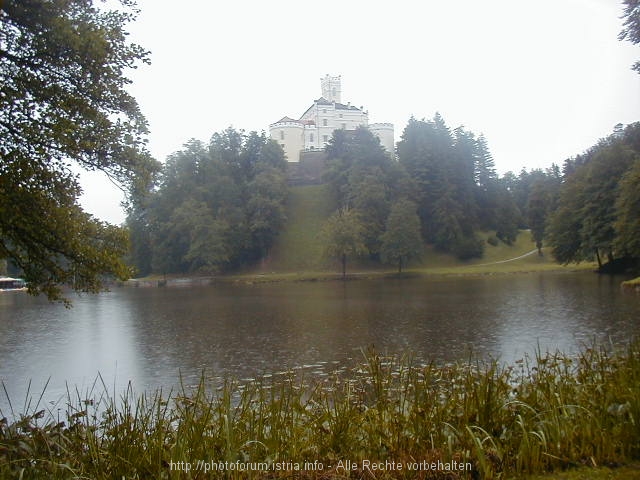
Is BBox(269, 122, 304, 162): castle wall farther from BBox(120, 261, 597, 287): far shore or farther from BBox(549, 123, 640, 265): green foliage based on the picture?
BBox(549, 123, 640, 265): green foliage

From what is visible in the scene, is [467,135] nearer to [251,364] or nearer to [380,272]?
[380,272]

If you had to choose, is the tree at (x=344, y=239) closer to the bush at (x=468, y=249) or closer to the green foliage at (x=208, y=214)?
the green foliage at (x=208, y=214)

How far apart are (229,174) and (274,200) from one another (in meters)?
10.5

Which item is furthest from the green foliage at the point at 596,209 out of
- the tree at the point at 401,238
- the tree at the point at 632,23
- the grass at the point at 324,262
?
the tree at the point at 632,23

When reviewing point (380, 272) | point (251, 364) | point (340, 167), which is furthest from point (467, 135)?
point (251, 364)

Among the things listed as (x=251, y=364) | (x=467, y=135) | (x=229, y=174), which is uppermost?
(x=467, y=135)

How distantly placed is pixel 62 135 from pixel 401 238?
5450cm

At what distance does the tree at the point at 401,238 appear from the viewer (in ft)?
202

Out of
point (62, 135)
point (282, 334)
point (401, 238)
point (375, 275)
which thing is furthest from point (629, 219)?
point (62, 135)

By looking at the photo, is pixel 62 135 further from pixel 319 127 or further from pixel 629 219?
pixel 319 127

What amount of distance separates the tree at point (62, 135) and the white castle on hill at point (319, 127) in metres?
91.9

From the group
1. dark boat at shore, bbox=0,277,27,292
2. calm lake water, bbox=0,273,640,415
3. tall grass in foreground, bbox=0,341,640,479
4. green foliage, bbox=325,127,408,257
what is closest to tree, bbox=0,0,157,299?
calm lake water, bbox=0,273,640,415

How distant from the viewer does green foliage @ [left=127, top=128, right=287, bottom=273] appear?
68625 millimetres

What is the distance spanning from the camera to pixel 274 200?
241 ft
